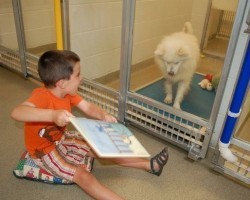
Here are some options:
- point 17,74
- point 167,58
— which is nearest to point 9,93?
point 17,74

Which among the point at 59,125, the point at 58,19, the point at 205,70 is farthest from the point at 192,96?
the point at 59,125

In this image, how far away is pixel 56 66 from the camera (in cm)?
95

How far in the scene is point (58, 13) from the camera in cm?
141

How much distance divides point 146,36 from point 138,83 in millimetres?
661

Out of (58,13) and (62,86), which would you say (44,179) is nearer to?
(62,86)

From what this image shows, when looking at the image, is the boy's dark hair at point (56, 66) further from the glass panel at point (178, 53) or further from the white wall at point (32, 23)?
the white wall at point (32, 23)

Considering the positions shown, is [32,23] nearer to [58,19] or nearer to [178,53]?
[58,19]

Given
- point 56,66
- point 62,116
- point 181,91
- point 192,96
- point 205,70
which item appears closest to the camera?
point 62,116

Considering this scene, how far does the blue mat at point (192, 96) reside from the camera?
5.02 ft

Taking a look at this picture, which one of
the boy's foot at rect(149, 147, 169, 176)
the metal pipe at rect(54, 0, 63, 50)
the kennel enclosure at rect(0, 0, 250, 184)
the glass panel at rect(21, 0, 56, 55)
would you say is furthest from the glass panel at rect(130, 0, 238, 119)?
the glass panel at rect(21, 0, 56, 55)

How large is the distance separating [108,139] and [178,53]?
858 mm

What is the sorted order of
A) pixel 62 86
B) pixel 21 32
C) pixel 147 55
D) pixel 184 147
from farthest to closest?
pixel 147 55 < pixel 21 32 < pixel 184 147 < pixel 62 86

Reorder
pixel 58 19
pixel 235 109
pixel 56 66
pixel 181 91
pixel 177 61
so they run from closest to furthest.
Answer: pixel 56 66, pixel 235 109, pixel 58 19, pixel 177 61, pixel 181 91

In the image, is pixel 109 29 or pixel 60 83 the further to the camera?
pixel 109 29
